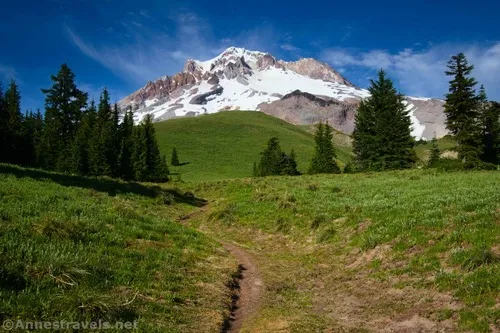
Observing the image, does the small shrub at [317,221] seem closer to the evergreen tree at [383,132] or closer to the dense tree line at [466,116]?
the dense tree line at [466,116]

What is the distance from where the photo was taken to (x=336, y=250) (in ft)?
57.1

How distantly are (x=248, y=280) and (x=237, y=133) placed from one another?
15778 centimetres

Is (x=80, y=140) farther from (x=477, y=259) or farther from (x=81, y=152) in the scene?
(x=477, y=259)

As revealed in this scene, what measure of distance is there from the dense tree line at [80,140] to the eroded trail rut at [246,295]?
5489 centimetres

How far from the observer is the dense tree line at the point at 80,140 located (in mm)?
65188

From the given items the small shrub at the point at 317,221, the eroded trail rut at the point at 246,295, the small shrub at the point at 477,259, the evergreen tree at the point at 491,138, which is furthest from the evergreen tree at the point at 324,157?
the small shrub at the point at 477,259

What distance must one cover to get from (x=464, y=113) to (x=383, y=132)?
15056 millimetres

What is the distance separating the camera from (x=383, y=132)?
203 feet

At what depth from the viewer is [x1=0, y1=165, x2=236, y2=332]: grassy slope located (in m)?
7.73

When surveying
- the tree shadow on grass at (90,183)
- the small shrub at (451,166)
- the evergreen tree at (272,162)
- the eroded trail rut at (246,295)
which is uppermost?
the evergreen tree at (272,162)

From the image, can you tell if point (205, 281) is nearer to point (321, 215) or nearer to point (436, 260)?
point (436, 260)

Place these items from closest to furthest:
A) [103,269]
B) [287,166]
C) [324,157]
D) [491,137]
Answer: [103,269] → [491,137] → [324,157] → [287,166]

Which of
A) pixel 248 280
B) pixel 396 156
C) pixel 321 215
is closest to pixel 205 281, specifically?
pixel 248 280

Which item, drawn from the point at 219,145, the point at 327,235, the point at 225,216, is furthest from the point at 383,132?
the point at 219,145
